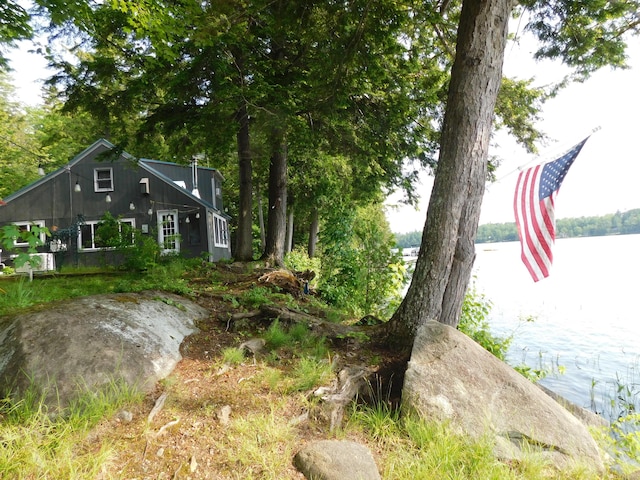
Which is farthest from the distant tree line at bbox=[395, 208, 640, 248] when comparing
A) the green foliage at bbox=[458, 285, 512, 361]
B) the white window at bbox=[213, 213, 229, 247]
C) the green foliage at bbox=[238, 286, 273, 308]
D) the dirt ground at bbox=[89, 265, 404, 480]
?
the dirt ground at bbox=[89, 265, 404, 480]

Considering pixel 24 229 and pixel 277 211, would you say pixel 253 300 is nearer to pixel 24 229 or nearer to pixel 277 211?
pixel 277 211

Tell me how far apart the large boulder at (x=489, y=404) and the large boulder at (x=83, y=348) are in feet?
7.96

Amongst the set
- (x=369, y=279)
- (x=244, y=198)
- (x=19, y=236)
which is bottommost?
(x=369, y=279)

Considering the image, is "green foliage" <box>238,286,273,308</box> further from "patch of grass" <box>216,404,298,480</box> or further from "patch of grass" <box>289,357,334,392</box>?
"patch of grass" <box>216,404,298,480</box>

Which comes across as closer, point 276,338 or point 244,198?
point 276,338

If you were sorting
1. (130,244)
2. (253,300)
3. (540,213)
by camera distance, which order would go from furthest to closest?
(130,244)
(253,300)
(540,213)

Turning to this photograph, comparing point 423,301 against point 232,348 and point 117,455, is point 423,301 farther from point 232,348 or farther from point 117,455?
point 117,455

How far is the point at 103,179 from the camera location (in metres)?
19.7

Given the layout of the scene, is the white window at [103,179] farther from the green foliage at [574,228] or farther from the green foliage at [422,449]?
the green foliage at [574,228]

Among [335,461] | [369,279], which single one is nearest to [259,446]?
[335,461]

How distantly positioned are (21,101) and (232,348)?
32851mm

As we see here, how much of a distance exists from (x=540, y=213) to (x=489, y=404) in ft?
9.26

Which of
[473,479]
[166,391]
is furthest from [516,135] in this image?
[166,391]

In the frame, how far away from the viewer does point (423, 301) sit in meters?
4.73
